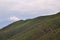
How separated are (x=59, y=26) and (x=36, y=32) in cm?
1481

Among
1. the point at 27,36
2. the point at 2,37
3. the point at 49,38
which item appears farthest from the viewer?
the point at 2,37

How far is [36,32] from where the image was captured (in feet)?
486

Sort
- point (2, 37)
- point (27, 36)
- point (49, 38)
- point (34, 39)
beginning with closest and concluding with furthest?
point (49, 38) < point (34, 39) < point (27, 36) < point (2, 37)

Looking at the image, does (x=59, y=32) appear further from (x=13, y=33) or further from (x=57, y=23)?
(x=13, y=33)

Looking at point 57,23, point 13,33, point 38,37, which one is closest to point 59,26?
point 57,23

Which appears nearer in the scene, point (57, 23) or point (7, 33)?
point (57, 23)

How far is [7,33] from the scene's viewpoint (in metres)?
183

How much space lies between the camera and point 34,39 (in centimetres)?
13662

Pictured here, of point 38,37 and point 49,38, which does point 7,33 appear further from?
point 49,38

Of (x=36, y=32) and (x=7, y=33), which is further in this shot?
(x=7, y=33)

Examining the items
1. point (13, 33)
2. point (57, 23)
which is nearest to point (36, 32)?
point (57, 23)

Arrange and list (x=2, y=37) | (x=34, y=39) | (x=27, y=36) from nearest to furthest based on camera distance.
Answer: (x=34, y=39) < (x=27, y=36) < (x=2, y=37)

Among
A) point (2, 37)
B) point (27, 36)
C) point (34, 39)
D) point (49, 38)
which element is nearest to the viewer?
point (49, 38)

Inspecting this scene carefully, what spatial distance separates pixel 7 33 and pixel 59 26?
168ft
